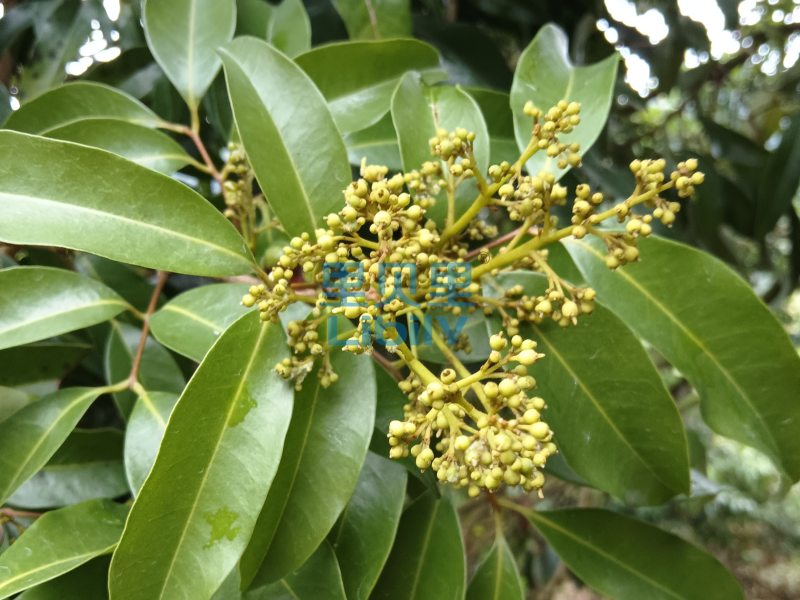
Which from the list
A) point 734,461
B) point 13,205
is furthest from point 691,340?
point 734,461

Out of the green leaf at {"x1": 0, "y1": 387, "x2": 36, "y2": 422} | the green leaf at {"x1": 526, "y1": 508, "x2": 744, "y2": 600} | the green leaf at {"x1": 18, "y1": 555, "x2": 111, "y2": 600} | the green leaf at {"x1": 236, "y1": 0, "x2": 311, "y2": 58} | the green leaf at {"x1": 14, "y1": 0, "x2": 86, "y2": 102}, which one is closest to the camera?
the green leaf at {"x1": 18, "y1": 555, "x2": 111, "y2": 600}

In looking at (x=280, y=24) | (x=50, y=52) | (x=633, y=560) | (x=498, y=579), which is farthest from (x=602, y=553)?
(x=50, y=52)

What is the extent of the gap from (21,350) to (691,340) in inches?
42.6

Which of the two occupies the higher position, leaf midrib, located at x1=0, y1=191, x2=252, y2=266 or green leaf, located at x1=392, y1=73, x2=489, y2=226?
green leaf, located at x1=392, y1=73, x2=489, y2=226

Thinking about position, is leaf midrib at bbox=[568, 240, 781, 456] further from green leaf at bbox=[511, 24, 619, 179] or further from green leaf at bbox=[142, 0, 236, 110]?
green leaf at bbox=[142, 0, 236, 110]

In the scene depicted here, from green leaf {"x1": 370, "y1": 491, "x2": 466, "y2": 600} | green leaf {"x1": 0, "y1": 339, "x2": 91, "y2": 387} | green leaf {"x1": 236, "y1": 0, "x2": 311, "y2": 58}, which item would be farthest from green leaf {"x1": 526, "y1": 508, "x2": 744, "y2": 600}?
green leaf {"x1": 236, "y1": 0, "x2": 311, "y2": 58}

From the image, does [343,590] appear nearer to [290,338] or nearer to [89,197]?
[290,338]

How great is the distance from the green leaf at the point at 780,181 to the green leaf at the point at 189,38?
1466mm

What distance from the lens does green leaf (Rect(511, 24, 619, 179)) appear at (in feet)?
2.63

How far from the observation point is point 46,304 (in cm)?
71

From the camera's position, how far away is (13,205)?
0.56 meters

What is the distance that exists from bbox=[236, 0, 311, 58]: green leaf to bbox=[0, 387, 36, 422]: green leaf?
2.56 feet

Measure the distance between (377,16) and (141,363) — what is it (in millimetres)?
877

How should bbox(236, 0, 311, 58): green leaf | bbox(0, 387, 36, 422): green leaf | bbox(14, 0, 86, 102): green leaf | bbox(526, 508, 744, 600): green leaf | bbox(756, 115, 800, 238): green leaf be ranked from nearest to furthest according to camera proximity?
bbox(0, 387, 36, 422): green leaf
bbox(526, 508, 744, 600): green leaf
bbox(236, 0, 311, 58): green leaf
bbox(14, 0, 86, 102): green leaf
bbox(756, 115, 800, 238): green leaf
